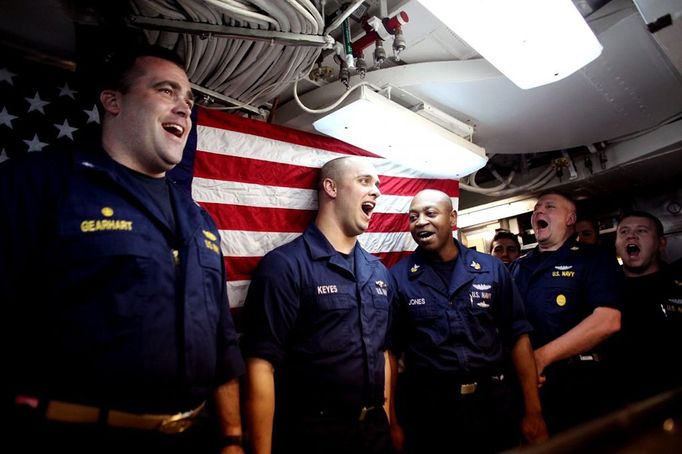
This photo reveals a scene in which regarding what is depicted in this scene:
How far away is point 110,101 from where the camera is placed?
5.63 feet

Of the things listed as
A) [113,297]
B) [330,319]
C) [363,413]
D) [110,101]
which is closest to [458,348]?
[363,413]

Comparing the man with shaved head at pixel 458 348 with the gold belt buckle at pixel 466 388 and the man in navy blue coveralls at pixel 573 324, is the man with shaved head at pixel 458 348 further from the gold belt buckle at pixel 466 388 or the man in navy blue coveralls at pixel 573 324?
the man in navy blue coveralls at pixel 573 324

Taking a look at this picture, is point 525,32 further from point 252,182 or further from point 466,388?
point 466,388

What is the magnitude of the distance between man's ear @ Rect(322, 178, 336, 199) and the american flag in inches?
6.3

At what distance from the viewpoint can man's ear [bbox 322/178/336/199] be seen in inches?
110

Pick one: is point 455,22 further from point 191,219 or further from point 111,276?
point 111,276

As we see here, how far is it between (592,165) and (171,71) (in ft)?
15.9

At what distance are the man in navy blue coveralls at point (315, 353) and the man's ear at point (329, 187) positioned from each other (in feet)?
1.44

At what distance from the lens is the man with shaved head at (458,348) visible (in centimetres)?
249

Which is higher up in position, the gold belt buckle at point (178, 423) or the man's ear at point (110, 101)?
the man's ear at point (110, 101)

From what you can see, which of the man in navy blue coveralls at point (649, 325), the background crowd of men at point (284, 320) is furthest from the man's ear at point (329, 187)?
the man in navy blue coveralls at point (649, 325)

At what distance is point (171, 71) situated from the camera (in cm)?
179

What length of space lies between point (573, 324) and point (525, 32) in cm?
225

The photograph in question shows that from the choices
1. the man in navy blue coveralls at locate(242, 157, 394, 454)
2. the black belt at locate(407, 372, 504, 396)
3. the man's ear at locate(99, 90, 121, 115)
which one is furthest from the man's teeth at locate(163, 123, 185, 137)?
the black belt at locate(407, 372, 504, 396)
